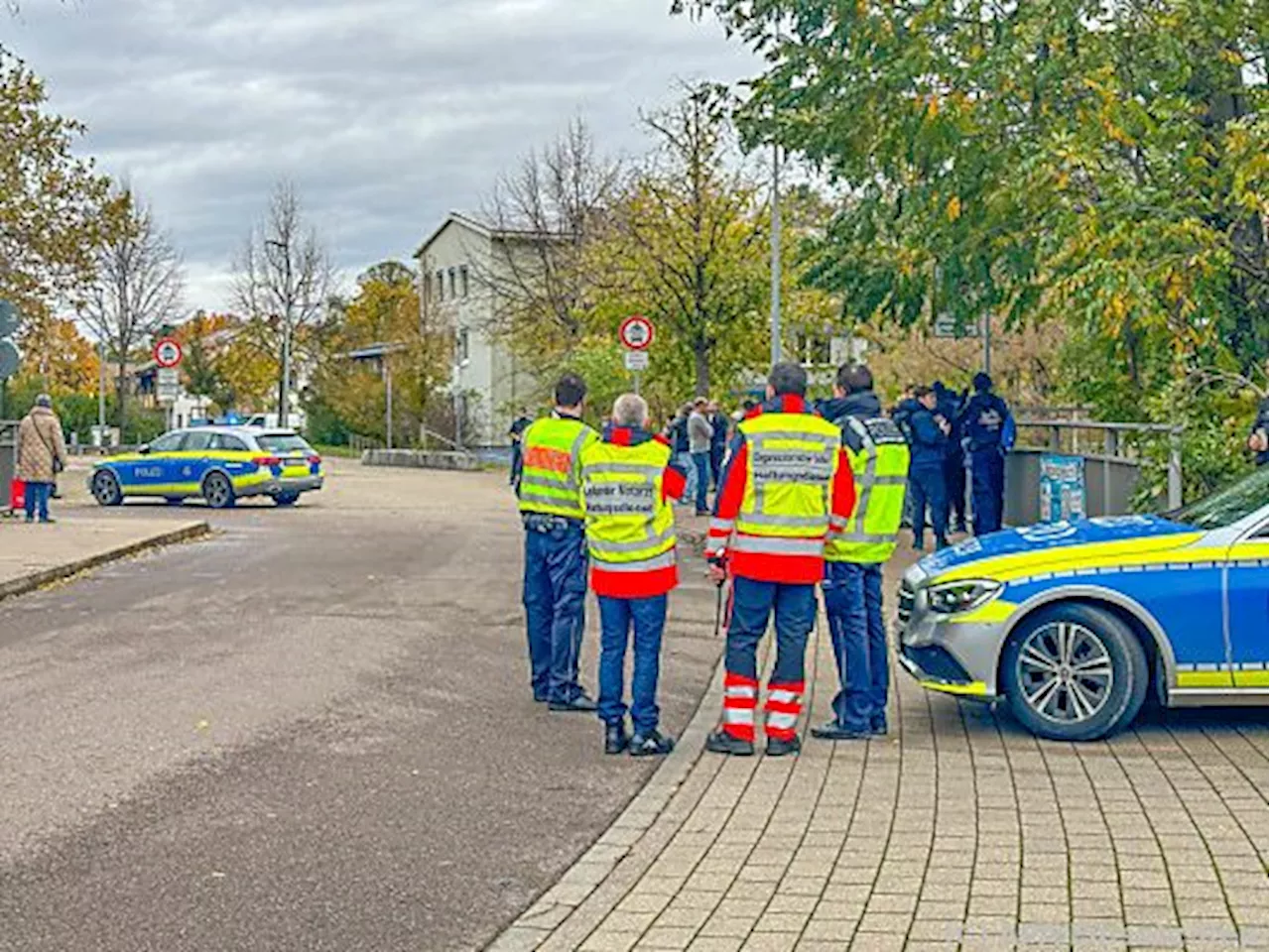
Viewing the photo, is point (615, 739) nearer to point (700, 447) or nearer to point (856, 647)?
point (856, 647)

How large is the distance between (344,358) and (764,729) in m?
62.8

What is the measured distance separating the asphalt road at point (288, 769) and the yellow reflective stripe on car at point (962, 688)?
1.45m

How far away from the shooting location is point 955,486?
22156 mm

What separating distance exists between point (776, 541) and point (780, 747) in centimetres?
102

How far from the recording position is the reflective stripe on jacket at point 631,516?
9555mm

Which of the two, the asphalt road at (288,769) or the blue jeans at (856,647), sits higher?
the blue jeans at (856,647)

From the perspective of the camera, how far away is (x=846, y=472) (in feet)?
31.5

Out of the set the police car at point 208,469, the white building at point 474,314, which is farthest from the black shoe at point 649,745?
the white building at point 474,314

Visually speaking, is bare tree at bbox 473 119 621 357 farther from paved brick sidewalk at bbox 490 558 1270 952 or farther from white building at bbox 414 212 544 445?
paved brick sidewalk at bbox 490 558 1270 952

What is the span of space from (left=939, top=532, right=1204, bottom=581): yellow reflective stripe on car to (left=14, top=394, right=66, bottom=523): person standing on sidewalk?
19206mm

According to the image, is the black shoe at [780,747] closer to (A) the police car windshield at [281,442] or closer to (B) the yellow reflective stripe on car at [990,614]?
(B) the yellow reflective stripe on car at [990,614]

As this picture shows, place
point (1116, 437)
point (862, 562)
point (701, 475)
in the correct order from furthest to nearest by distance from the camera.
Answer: point (701, 475) → point (1116, 437) → point (862, 562)

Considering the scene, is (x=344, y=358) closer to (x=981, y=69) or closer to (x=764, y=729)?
(x=981, y=69)

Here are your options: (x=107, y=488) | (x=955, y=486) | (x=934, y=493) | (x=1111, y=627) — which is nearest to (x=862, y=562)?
(x=1111, y=627)
